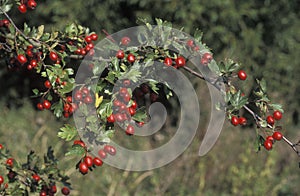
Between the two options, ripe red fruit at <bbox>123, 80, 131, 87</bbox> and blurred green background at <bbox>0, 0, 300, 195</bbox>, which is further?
blurred green background at <bbox>0, 0, 300, 195</bbox>

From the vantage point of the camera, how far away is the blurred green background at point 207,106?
172 inches

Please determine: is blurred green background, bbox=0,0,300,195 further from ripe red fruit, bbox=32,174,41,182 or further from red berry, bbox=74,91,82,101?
red berry, bbox=74,91,82,101

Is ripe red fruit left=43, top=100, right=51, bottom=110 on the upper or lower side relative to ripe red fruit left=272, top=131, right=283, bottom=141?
upper

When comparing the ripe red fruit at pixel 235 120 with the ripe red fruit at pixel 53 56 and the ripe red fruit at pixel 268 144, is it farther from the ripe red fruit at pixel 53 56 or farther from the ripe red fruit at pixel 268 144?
the ripe red fruit at pixel 53 56

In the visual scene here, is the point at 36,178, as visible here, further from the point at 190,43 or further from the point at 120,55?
the point at 190,43

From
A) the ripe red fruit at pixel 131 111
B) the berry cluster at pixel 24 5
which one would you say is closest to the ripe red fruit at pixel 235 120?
the ripe red fruit at pixel 131 111

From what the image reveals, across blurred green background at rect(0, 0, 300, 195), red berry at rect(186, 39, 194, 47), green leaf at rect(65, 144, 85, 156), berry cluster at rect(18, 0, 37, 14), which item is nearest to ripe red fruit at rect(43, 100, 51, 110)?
green leaf at rect(65, 144, 85, 156)

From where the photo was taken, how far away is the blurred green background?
14.3 feet

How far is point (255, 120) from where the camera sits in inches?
70.2

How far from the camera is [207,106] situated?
5.38m

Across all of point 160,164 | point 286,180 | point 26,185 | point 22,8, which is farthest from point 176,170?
point 22,8

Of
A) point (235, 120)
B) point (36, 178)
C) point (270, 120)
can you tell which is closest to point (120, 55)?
point (235, 120)

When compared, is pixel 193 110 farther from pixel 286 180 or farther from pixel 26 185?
pixel 26 185

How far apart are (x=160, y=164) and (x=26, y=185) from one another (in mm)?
2490
